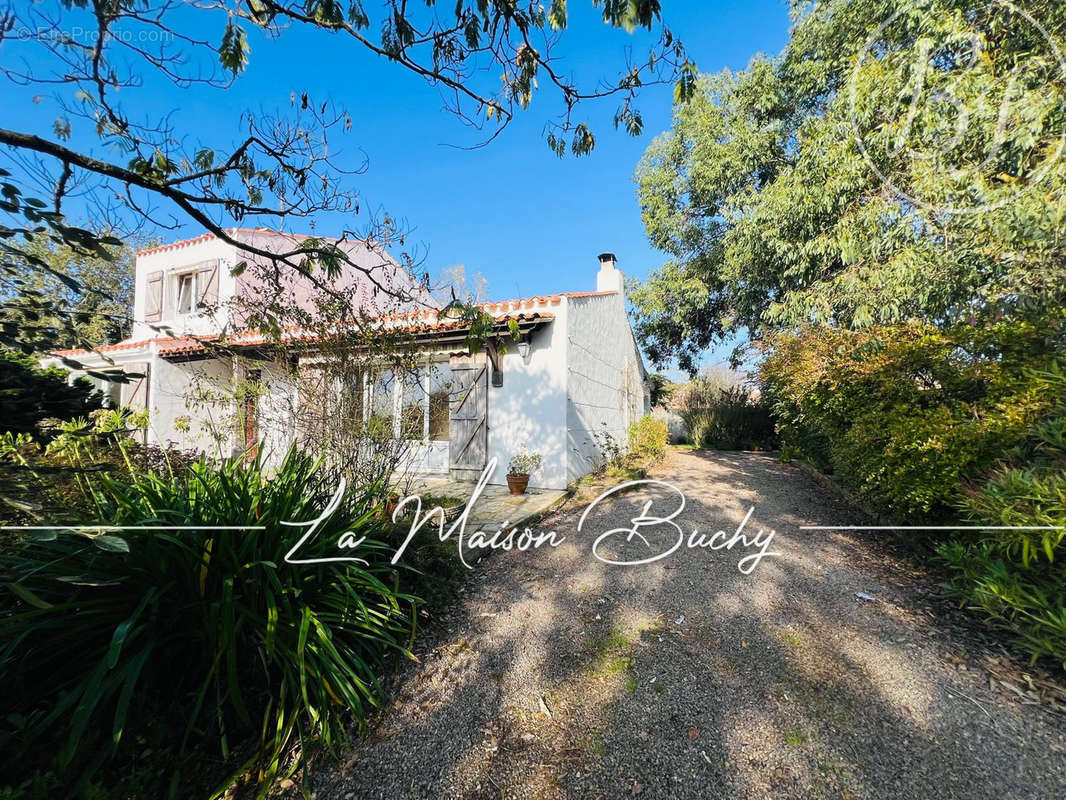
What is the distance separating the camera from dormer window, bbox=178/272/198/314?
36.8 ft

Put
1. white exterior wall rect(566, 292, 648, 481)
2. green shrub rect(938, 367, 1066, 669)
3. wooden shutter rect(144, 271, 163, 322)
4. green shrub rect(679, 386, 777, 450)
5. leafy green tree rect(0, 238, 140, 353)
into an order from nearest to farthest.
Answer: leafy green tree rect(0, 238, 140, 353), green shrub rect(938, 367, 1066, 669), white exterior wall rect(566, 292, 648, 481), wooden shutter rect(144, 271, 163, 322), green shrub rect(679, 386, 777, 450)

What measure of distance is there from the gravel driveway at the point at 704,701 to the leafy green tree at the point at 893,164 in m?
3.55

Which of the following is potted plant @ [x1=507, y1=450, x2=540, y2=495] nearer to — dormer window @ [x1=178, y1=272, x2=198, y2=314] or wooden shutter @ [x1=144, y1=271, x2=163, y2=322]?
dormer window @ [x1=178, y1=272, x2=198, y2=314]

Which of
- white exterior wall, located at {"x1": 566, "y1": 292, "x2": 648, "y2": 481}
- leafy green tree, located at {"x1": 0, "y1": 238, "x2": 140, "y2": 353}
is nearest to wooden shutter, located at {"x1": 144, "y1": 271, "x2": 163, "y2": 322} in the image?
white exterior wall, located at {"x1": 566, "y1": 292, "x2": 648, "y2": 481}

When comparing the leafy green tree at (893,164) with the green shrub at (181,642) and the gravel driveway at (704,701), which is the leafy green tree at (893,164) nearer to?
the gravel driveway at (704,701)

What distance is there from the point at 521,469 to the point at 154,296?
40.1ft

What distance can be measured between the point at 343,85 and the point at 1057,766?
15.9ft

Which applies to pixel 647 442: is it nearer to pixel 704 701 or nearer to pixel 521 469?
pixel 521 469

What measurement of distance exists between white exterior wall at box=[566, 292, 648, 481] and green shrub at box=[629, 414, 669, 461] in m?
0.39

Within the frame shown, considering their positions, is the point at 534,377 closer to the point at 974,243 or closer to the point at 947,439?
the point at 947,439

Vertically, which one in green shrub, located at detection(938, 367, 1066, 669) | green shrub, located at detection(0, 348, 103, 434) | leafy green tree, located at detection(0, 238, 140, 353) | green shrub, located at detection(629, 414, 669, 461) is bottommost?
green shrub, located at detection(938, 367, 1066, 669)

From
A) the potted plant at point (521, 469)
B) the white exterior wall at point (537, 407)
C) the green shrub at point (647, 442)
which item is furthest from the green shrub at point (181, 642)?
the green shrub at point (647, 442)

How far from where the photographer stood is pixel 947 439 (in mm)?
3312

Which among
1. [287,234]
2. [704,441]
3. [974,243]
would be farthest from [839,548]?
[704,441]
